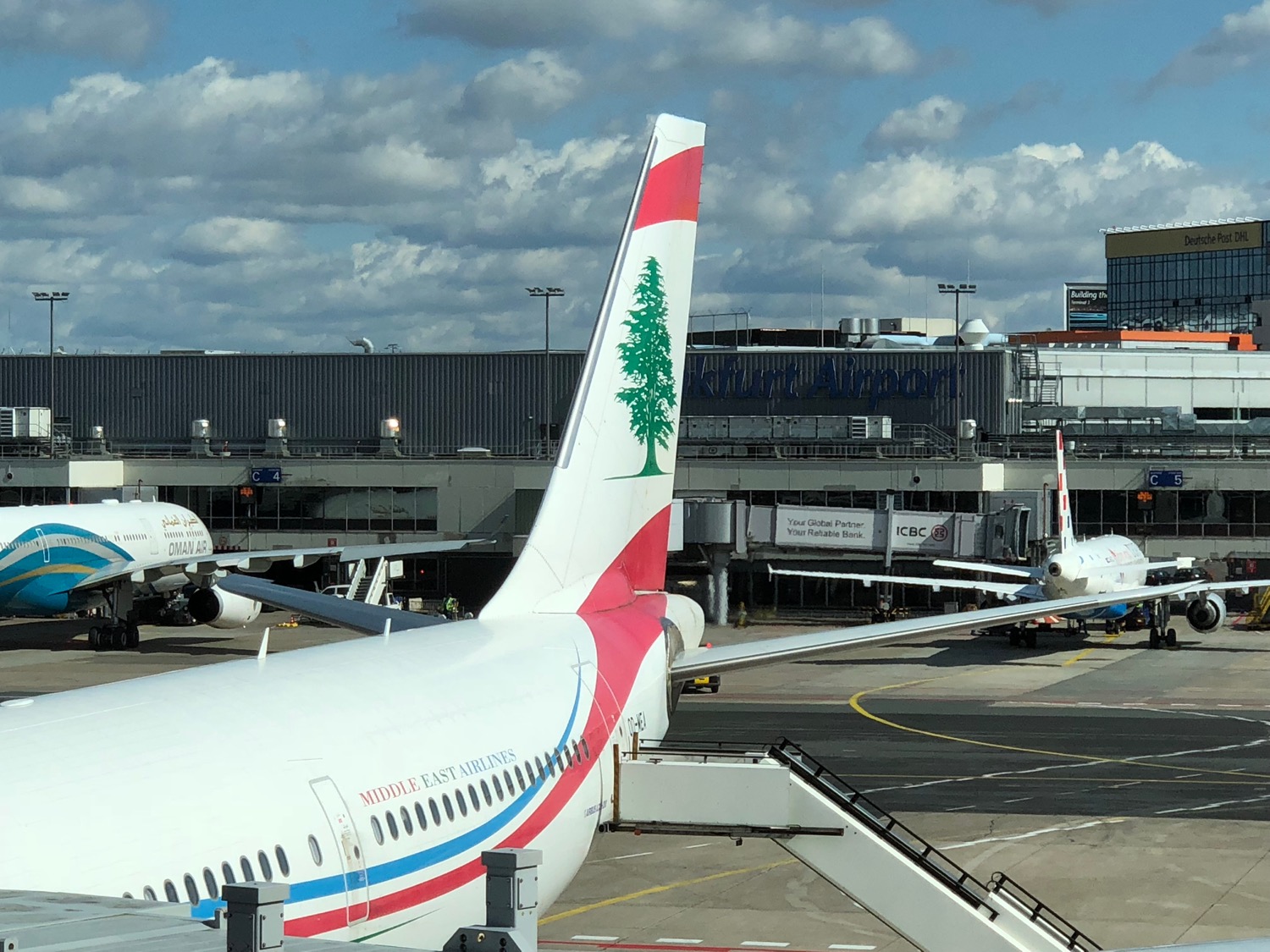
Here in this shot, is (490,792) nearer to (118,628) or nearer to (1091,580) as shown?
(1091,580)

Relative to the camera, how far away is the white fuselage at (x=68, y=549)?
56.8m

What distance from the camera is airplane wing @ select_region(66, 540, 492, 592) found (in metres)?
59.7

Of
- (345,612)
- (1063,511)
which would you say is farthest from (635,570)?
(1063,511)

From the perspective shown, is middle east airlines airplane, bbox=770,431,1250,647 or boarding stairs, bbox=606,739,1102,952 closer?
boarding stairs, bbox=606,739,1102,952

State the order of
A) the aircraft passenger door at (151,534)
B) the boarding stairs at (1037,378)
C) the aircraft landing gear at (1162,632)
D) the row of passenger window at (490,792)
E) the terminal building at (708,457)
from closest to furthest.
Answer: the row of passenger window at (490,792), the aircraft passenger door at (151,534), the aircraft landing gear at (1162,632), the terminal building at (708,457), the boarding stairs at (1037,378)

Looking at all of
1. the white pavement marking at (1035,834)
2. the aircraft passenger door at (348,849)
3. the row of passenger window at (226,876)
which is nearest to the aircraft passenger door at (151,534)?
the white pavement marking at (1035,834)

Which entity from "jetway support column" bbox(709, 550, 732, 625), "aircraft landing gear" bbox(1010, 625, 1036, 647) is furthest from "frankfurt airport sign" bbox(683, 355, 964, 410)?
"aircraft landing gear" bbox(1010, 625, 1036, 647)

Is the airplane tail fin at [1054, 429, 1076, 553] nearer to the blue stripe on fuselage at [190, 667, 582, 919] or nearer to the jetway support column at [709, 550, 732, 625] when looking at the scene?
the jetway support column at [709, 550, 732, 625]

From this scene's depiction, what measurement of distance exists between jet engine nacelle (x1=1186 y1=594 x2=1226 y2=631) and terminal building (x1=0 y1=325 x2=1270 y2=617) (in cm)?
788

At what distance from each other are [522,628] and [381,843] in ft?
22.1

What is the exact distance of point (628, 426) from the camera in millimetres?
22656

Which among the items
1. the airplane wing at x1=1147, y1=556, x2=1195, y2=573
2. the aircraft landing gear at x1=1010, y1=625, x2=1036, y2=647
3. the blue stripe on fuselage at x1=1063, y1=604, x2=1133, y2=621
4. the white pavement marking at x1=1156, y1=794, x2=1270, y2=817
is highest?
the airplane wing at x1=1147, y1=556, x2=1195, y2=573

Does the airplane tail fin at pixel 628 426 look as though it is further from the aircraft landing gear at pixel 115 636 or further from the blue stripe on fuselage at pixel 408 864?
the aircraft landing gear at pixel 115 636

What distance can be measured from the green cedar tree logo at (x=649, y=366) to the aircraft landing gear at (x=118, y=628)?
42.5m
